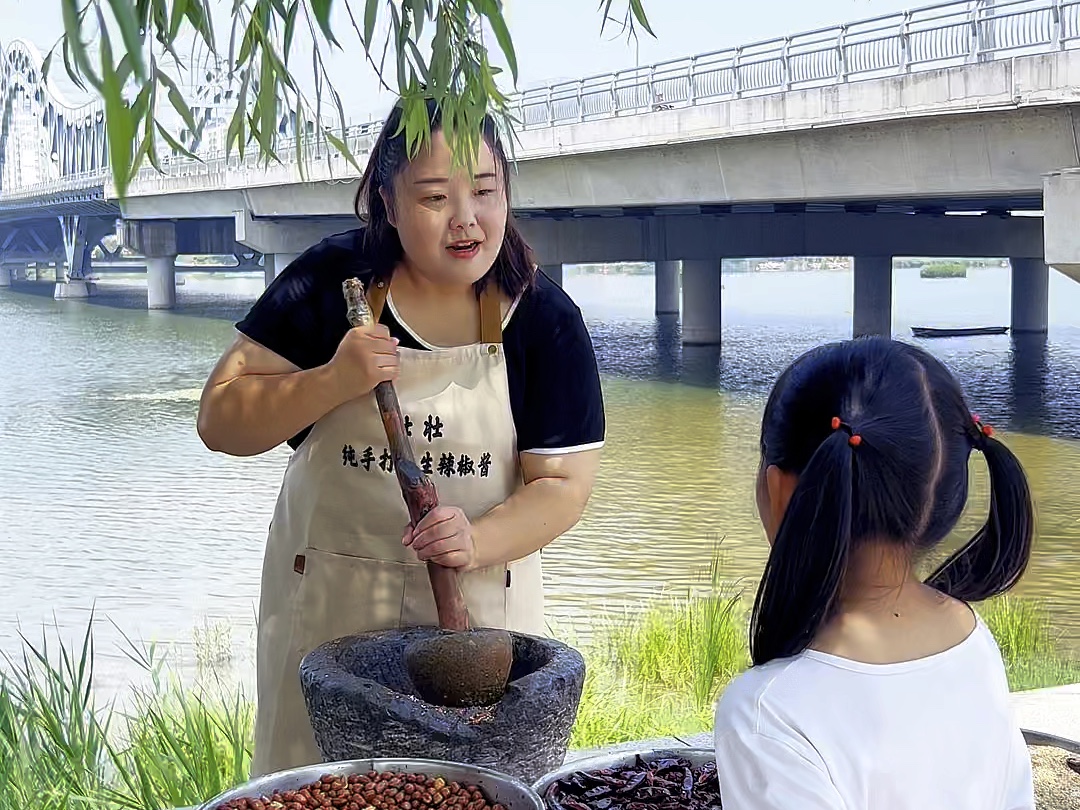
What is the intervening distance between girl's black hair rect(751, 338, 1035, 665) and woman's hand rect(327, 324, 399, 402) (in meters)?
0.82

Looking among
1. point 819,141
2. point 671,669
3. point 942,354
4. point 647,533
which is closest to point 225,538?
point 647,533

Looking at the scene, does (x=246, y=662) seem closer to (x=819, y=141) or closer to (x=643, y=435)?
(x=643, y=435)

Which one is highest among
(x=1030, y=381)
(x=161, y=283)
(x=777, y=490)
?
(x=777, y=490)

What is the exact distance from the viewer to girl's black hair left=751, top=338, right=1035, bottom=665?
1496 millimetres

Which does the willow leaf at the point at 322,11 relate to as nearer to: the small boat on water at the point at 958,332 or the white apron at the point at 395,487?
the white apron at the point at 395,487

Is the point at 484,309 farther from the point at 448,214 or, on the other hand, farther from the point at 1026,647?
the point at 1026,647

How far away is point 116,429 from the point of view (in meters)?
17.1

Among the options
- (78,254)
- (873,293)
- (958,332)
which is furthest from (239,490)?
(78,254)

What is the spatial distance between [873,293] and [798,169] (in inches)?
559

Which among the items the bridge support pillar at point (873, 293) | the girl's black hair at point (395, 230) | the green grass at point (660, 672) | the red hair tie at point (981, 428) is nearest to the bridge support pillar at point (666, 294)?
the bridge support pillar at point (873, 293)

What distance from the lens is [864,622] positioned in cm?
158

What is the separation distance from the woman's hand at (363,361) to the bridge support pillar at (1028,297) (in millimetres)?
30194

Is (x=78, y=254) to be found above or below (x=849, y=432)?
below

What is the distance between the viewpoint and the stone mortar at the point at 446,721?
2.07 metres
